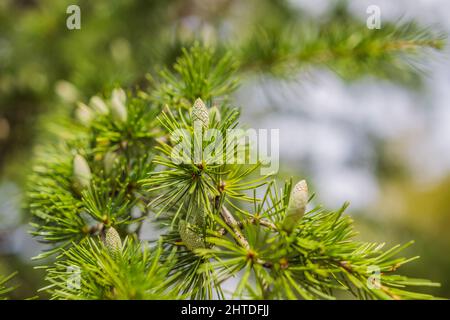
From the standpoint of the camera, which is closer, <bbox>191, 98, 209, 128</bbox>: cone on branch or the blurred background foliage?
<bbox>191, 98, 209, 128</bbox>: cone on branch

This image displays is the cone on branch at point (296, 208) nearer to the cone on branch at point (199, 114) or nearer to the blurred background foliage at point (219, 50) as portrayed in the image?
the cone on branch at point (199, 114)

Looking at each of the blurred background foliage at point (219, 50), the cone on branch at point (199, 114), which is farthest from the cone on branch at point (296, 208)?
the blurred background foliage at point (219, 50)

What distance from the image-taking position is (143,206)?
15.8 inches

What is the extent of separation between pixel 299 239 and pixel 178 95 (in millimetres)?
235

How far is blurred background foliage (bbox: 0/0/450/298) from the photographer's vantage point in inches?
26.0

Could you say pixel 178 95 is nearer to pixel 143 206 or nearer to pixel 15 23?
pixel 143 206

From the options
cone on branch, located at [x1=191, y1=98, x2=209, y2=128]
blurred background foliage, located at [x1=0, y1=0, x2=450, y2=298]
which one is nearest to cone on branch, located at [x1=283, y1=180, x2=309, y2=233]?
cone on branch, located at [x1=191, y1=98, x2=209, y2=128]

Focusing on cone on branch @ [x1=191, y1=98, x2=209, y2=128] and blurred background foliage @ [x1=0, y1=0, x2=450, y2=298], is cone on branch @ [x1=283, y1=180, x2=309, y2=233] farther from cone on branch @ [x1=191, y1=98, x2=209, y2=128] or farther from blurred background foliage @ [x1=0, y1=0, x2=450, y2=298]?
blurred background foliage @ [x1=0, y1=0, x2=450, y2=298]

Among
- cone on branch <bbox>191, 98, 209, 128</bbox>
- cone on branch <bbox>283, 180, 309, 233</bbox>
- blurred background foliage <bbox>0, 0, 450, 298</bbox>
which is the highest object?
blurred background foliage <bbox>0, 0, 450, 298</bbox>

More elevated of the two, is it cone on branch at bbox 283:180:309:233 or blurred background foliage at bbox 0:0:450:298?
blurred background foliage at bbox 0:0:450:298

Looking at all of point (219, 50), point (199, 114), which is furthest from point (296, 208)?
point (219, 50)

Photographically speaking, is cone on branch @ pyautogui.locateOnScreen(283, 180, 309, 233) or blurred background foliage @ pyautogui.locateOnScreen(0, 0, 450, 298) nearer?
cone on branch @ pyautogui.locateOnScreen(283, 180, 309, 233)
